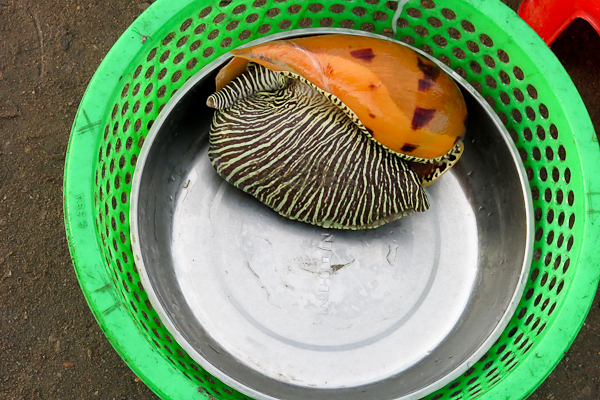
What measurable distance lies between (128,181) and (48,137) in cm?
40

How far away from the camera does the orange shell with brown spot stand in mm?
983

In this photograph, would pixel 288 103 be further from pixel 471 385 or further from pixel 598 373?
pixel 598 373

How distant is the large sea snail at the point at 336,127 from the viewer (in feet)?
3.25

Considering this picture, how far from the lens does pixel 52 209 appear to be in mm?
1412

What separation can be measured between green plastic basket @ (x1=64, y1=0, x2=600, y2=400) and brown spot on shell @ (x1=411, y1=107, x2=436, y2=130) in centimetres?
25

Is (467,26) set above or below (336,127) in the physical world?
above

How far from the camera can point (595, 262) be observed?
96cm

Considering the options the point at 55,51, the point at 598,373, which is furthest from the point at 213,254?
the point at 598,373

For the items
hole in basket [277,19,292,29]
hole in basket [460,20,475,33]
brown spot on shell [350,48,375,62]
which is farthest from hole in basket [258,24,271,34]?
hole in basket [460,20,475,33]

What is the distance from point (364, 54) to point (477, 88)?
0.43 meters

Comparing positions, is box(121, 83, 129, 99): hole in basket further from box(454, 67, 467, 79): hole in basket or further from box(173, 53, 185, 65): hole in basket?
box(454, 67, 467, 79): hole in basket

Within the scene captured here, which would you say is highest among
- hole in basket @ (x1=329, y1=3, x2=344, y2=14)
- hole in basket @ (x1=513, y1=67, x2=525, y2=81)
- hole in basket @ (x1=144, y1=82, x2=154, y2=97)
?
hole in basket @ (x1=513, y1=67, x2=525, y2=81)

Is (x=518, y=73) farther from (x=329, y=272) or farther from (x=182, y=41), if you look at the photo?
(x=182, y=41)

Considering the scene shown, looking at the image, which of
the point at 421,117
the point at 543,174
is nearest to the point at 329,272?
the point at 421,117
